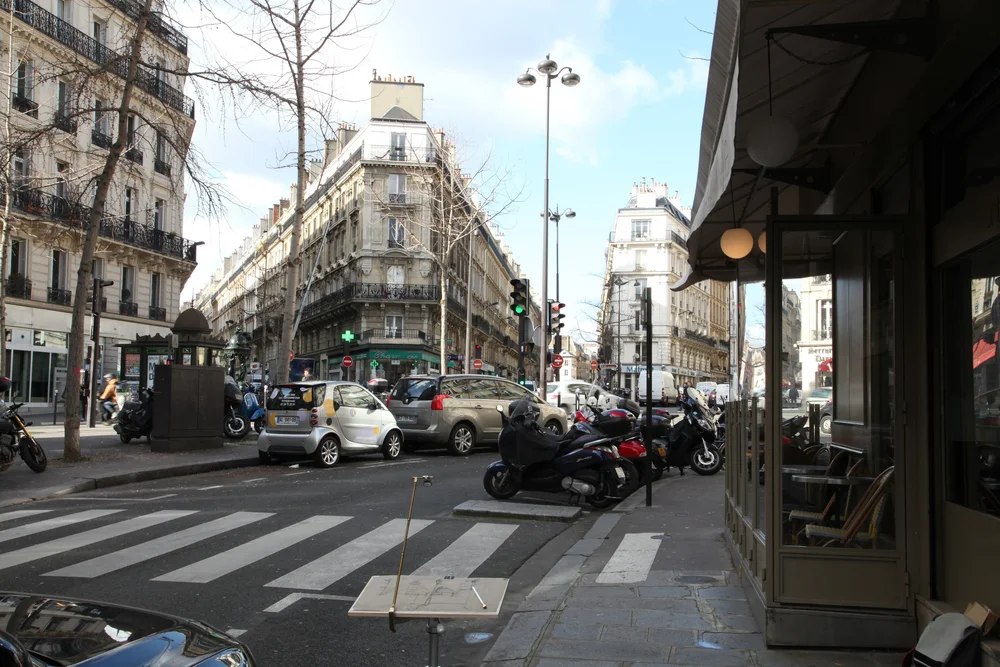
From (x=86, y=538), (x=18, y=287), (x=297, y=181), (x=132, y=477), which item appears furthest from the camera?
(x=18, y=287)

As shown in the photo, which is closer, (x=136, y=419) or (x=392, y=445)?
(x=392, y=445)

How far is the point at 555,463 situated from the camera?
33.8ft

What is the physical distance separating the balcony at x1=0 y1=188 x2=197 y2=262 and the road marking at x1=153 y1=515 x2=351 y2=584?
71.1ft

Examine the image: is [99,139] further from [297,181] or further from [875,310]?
[875,310]

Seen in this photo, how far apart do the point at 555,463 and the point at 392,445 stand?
657 centimetres

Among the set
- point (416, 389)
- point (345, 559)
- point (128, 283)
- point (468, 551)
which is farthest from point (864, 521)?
point (128, 283)

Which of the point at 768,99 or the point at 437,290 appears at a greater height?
the point at 437,290

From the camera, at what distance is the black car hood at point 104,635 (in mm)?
2328

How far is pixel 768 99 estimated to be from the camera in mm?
4281

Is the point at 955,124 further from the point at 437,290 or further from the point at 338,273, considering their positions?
the point at 338,273

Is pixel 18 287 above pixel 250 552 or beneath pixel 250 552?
above

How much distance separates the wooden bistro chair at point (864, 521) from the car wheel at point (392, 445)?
12125 millimetres

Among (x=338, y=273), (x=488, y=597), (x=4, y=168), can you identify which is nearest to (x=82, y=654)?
(x=488, y=597)

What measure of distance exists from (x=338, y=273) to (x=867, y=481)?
59.3 metres
